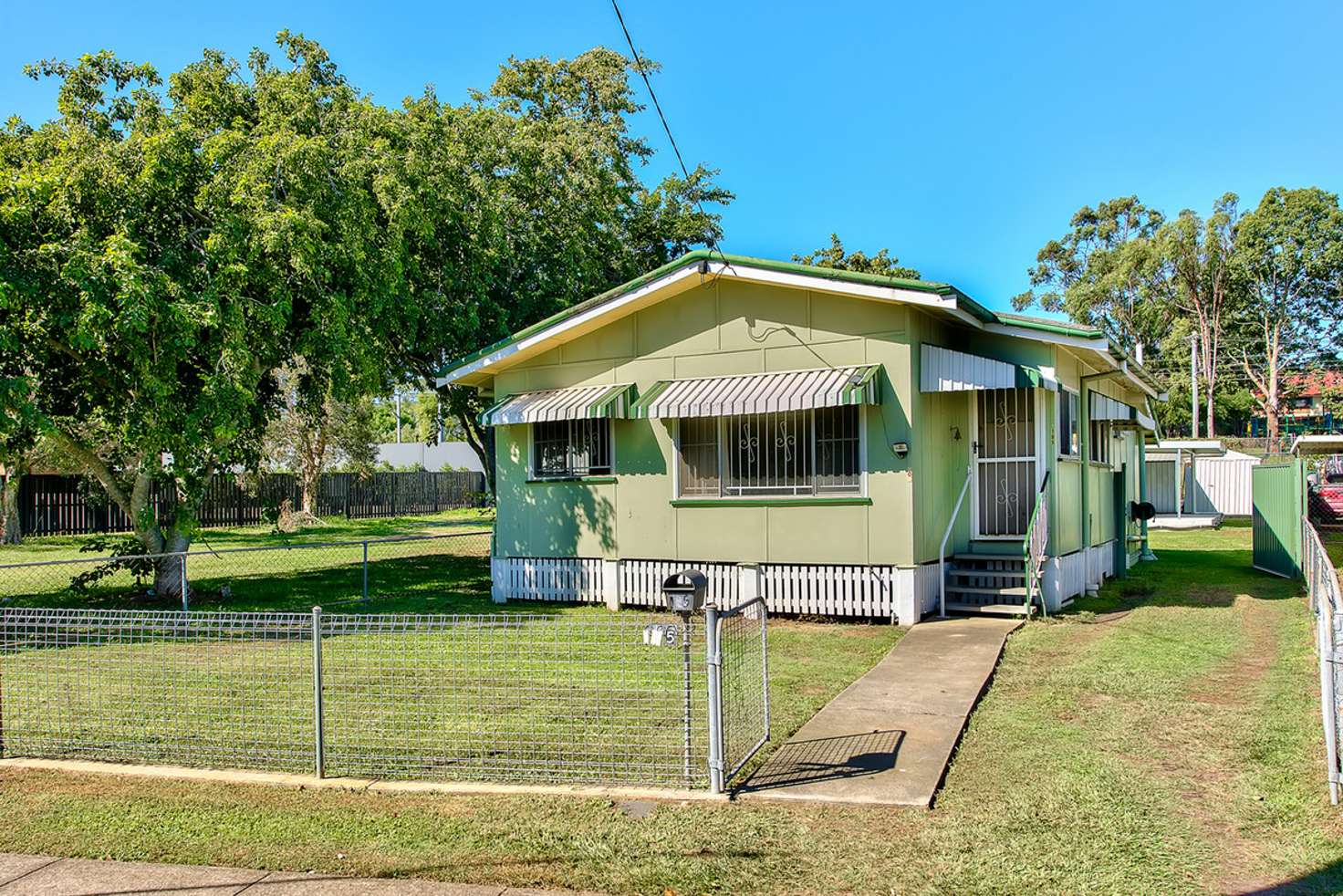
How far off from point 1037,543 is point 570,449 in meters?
6.38

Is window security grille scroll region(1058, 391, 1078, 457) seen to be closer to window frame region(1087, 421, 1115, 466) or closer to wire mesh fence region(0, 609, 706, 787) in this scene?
window frame region(1087, 421, 1115, 466)

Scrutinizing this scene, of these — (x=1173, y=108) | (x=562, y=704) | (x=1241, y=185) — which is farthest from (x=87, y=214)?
Answer: (x=1241, y=185)

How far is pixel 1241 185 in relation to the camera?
4253 cm

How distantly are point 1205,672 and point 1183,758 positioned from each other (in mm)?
2841

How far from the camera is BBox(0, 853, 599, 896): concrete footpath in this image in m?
3.84

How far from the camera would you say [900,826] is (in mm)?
4512

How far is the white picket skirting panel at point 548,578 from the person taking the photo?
12.8 m

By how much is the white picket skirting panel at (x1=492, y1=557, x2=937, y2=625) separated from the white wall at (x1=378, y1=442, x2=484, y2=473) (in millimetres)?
40880

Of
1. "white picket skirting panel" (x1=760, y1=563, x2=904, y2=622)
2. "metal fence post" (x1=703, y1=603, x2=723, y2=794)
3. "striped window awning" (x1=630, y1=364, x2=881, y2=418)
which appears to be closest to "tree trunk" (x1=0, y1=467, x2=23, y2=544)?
"striped window awning" (x1=630, y1=364, x2=881, y2=418)

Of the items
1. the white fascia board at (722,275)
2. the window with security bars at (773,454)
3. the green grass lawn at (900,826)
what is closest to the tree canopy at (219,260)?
the white fascia board at (722,275)

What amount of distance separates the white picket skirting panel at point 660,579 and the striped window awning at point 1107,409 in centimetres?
623

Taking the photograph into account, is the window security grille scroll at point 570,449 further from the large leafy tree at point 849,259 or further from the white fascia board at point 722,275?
the large leafy tree at point 849,259

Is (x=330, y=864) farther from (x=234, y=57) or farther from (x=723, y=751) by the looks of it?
(x=234, y=57)

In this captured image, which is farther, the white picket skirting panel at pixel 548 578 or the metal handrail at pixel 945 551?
the white picket skirting panel at pixel 548 578
